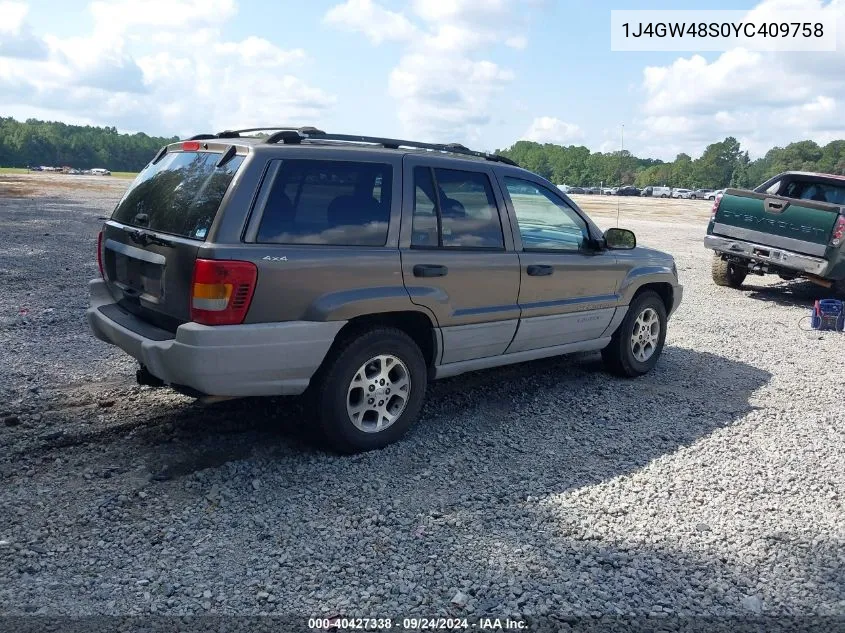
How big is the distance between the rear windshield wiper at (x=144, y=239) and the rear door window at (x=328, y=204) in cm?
61

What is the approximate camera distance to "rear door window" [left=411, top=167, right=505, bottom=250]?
463 cm

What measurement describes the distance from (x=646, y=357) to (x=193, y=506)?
431cm

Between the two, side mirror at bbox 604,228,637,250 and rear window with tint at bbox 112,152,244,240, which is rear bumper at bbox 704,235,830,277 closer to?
side mirror at bbox 604,228,637,250

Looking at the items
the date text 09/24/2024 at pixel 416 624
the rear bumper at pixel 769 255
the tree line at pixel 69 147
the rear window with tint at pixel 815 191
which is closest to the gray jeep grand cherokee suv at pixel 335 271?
the date text 09/24/2024 at pixel 416 624

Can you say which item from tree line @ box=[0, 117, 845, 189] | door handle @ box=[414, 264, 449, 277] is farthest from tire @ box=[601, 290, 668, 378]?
tree line @ box=[0, 117, 845, 189]

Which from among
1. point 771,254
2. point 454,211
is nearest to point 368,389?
point 454,211

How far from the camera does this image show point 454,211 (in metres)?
4.81

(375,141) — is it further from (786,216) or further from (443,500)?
(786,216)

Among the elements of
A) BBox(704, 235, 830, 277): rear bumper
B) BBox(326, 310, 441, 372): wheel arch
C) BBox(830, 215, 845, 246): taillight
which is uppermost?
BBox(830, 215, 845, 246): taillight

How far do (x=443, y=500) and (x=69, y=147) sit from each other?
6039 inches

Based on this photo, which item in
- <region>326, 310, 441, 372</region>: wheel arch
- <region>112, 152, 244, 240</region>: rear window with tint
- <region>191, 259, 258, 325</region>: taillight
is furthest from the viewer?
<region>326, 310, 441, 372</region>: wheel arch

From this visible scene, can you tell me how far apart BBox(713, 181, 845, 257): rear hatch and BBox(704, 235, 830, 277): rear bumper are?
0.07 metres

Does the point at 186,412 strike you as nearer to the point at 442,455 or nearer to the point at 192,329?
the point at 192,329

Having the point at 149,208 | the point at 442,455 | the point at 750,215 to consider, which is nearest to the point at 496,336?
the point at 442,455
